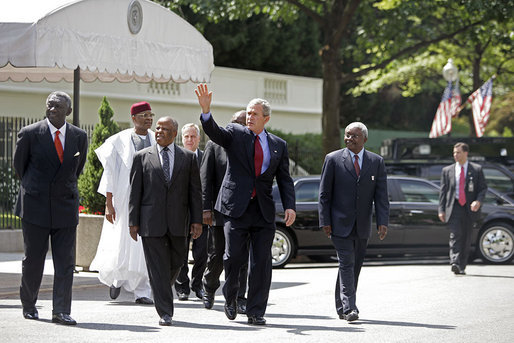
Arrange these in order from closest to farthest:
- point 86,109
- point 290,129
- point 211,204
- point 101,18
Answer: point 211,204
point 101,18
point 86,109
point 290,129

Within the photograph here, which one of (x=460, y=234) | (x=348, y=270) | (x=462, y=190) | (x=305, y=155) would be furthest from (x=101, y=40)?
(x=305, y=155)

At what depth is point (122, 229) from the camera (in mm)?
10930

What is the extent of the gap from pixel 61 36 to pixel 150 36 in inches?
67.2

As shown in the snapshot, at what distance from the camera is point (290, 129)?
119ft

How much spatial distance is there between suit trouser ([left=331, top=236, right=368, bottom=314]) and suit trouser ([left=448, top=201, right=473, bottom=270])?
4.99 metres

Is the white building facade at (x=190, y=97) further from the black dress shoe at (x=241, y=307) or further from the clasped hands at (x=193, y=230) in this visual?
the clasped hands at (x=193, y=230)

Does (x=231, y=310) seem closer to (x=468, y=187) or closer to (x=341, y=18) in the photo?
(x=468, y=187)

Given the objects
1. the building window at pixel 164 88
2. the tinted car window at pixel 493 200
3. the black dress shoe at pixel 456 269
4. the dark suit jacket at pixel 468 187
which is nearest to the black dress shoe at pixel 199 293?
the black dress shoe at pixel 456 269

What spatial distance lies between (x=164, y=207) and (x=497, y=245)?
917cm

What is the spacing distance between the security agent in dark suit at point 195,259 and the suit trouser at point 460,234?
4568mm

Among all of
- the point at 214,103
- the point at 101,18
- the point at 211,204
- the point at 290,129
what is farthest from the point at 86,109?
the point at 211,204

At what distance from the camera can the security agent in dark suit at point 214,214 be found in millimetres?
10039

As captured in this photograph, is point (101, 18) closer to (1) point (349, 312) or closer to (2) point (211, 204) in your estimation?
(2) point (211, 204)

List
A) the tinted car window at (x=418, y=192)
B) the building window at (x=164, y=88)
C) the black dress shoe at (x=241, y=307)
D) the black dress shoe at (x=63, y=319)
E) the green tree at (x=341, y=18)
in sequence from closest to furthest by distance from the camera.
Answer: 1. the black dress shoe at (x=63, y=319)
2. the black dress shoe at (x=241, y=307)
3. the tinted car window at (x=418, y=192)
4. the green tree at (x=341, y=18)
5. the building window at (x=164, y=88)
